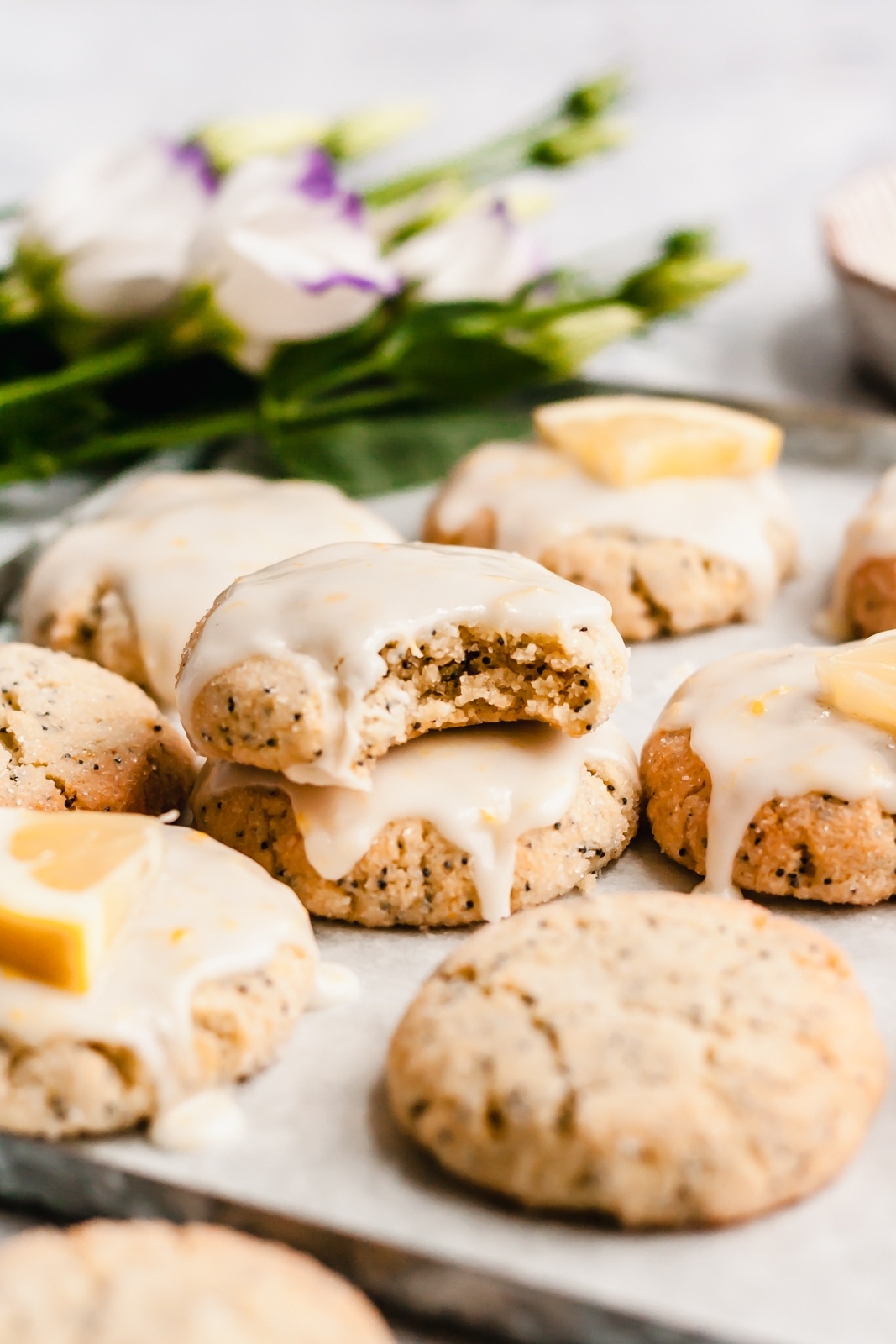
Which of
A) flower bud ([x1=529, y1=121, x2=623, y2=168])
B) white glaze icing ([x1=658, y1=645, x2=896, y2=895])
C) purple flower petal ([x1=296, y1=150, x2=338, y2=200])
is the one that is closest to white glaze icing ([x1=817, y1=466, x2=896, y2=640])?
white glaze icing ([x1=658, y1=645, x2=896, y2=895])

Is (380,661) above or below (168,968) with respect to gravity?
above

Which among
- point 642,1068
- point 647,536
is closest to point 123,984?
point 642,1068

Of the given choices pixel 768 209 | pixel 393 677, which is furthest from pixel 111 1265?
pixel 768 209

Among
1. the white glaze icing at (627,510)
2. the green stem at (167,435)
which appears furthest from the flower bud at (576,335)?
the green stem at (167,435)

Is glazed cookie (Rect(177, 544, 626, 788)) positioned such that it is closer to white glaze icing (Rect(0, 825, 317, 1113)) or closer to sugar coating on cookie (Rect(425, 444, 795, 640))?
white glaze icing (Rect(0, 825, 317, 1113))

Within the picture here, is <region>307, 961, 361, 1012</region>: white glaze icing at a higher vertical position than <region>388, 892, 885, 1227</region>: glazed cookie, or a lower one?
lower

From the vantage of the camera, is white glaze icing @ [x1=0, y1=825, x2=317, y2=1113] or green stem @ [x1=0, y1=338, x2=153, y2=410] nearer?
white glaze icing @ [x1=0, y1=825, x2=317, y2=1113]

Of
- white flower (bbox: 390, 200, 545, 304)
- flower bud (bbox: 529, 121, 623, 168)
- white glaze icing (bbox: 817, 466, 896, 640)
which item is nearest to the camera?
white glaze icing (bbox: 817, 466, 896, 640)

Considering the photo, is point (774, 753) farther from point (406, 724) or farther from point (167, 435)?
point (167, 435)
